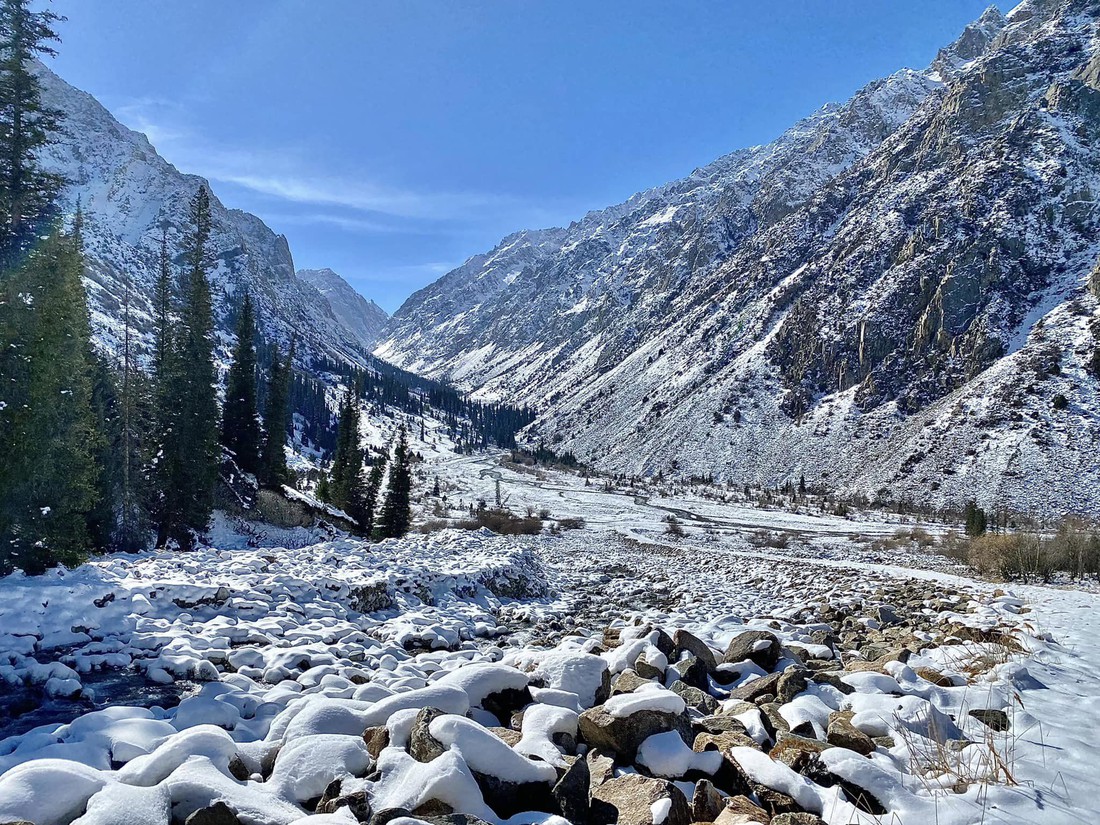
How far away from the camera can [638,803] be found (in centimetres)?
429

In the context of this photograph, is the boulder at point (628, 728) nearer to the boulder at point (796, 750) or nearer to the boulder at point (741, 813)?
the boulder at point (796, 750)

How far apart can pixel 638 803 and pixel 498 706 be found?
91.4 inches

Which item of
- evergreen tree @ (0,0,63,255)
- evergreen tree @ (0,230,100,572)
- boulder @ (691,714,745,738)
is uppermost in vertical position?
evergreen tree @ (0,0,63,255)

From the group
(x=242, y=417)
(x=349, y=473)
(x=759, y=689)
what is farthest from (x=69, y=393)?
(x=349, y=473)

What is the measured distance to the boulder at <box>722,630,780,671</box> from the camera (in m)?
8.49

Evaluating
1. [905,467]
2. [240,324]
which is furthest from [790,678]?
[905,467]

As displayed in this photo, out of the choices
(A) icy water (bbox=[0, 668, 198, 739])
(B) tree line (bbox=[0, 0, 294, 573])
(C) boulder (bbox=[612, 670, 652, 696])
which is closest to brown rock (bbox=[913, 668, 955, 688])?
(C) boulder (bbox=[612, 670, 652, 696])

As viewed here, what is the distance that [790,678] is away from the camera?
6.86m

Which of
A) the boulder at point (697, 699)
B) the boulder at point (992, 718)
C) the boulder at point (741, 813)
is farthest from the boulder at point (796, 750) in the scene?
the boulder at point (992, 718)

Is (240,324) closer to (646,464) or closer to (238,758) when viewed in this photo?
(238,758)

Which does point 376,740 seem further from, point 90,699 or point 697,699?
point 90,699

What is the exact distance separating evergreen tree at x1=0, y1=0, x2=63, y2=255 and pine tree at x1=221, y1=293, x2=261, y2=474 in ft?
88.2

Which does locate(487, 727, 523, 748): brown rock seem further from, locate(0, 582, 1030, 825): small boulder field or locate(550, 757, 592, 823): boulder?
locate(550, 757, 592, 823): boulder

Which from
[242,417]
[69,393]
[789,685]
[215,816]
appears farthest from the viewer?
[242,417]
